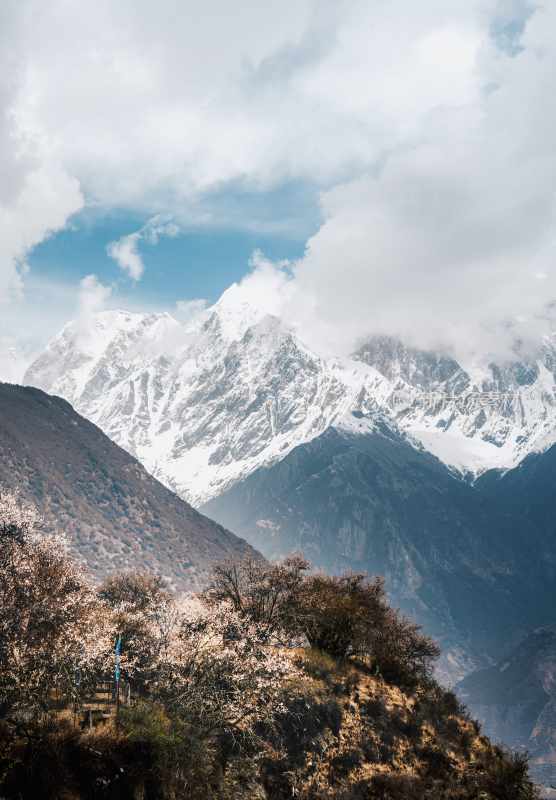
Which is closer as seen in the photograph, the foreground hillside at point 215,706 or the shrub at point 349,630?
the foreground hillside at point 215,706

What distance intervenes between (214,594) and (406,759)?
1361 inches

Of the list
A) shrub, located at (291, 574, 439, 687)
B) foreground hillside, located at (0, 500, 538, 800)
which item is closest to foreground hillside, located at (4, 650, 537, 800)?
foreground hillside, located at (0, 500, 538, 800)

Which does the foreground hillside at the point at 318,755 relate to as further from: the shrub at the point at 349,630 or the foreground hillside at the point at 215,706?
the shrub at the point at 349,630

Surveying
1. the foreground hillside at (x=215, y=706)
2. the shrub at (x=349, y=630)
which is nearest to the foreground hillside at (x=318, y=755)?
the foreground hillside at (x=215, y=706)

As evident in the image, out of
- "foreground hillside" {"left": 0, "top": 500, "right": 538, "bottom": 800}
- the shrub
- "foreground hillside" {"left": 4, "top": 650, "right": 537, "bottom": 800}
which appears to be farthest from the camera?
the shrub

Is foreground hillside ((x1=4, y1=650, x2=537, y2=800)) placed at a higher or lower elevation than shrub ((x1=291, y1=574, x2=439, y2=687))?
lower

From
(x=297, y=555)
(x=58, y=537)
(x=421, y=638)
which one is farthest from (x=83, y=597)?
(x=421, y=638)

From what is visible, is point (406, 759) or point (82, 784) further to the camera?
point (406, 759)

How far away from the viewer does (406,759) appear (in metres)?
64.5

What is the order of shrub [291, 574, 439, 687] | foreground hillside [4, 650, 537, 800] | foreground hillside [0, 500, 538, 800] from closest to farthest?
foreground hillside [4, 650, 537, 800] → foreground hillside [0, 500, 538, 800] → shrub [291, 574, 439, 687]

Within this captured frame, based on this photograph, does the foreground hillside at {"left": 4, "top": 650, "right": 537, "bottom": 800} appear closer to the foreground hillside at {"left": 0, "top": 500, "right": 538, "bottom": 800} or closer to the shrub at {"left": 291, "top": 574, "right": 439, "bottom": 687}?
the foreground hillside at {"left": 0, "top": 500, "right": 538, "bottom": 800}

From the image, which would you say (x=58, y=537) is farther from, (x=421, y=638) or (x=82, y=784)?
(x=421, y=638)

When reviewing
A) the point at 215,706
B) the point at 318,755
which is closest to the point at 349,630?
the point at 318,755

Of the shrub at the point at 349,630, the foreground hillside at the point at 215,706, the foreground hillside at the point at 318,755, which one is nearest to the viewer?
the foreground hillside at the point at 318,755
